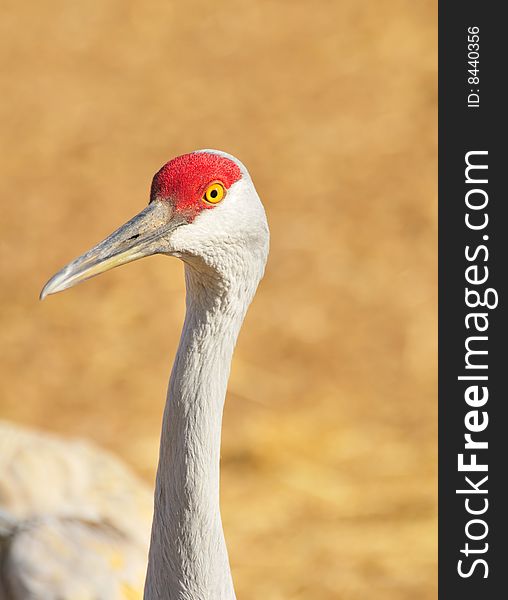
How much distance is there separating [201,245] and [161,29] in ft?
17.0

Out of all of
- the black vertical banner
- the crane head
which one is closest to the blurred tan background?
the black vertical banner

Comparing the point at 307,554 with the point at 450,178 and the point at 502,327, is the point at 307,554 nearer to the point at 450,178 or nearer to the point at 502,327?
the point at 502,327

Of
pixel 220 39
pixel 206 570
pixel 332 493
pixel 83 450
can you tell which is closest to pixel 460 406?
pixel 332 493

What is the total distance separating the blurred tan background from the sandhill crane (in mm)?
1541

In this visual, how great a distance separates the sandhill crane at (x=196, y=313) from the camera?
164cm

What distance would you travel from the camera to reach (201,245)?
1.65 m

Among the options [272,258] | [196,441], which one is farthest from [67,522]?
[272,258]

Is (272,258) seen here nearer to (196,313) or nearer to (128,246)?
(196,313)

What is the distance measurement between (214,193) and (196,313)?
21cm

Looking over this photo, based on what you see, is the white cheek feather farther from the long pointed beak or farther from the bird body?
the bird body

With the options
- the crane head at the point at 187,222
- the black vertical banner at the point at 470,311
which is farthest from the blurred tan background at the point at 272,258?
the crane head at the point at 187,222

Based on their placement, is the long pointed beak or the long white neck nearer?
the long pointed beak

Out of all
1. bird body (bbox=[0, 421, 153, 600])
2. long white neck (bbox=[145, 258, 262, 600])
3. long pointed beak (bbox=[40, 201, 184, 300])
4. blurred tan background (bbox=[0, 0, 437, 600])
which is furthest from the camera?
blurred tan background (bbox=[0, 0, 437, 600])

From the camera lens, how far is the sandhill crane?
1640 mm
